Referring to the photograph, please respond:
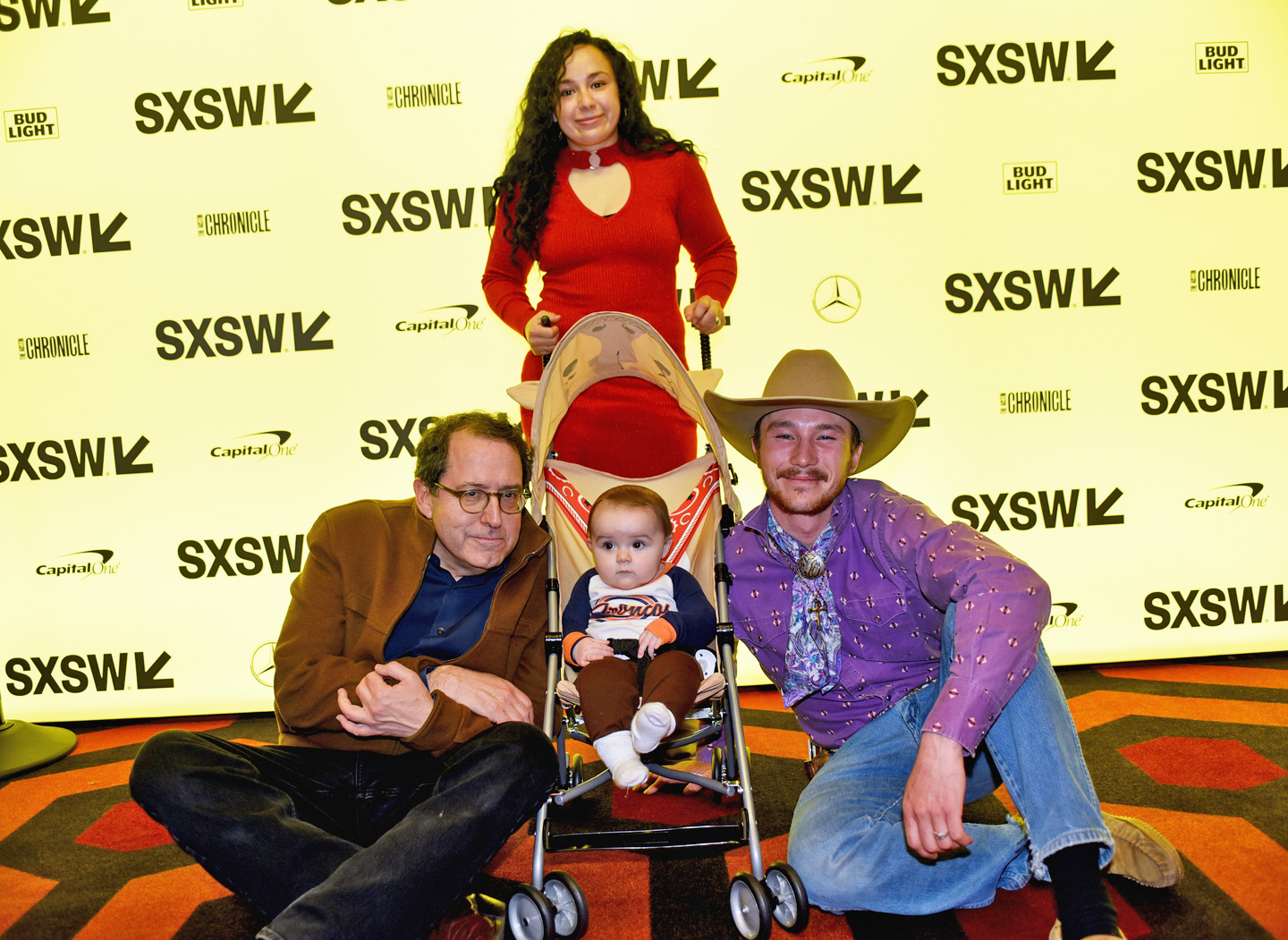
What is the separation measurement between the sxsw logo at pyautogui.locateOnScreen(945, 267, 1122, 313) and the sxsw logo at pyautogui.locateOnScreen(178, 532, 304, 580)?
3.20m

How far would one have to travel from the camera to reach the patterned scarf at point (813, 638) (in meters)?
2.05

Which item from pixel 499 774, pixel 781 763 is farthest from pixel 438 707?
pixel 781 763

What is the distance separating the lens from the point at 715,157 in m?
3.97

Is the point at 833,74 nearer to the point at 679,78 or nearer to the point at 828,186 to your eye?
the point at 828,186

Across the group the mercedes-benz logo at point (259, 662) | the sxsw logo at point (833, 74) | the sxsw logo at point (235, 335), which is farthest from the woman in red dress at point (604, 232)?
the mercedes-benz logo at point (259, 662)

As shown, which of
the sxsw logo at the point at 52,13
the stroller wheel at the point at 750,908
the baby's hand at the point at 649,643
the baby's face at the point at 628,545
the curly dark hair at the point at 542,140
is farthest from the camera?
the sxsw logo at the point at 52,13

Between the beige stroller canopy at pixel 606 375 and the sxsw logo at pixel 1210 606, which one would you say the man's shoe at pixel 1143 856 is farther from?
the sxsw logo at pixel 1210 606

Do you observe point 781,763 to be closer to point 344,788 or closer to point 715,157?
point 344,788

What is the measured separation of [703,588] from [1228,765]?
176 centimetres

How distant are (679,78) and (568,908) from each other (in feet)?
11.2

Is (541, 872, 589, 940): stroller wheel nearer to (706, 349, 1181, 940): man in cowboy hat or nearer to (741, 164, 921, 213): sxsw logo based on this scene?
(706, 349, 1181, 940): man in cowboy hat

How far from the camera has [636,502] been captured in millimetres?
2395

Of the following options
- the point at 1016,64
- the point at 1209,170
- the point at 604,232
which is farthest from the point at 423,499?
the point at 1209,170

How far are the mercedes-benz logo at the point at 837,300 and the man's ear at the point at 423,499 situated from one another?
2350mm
